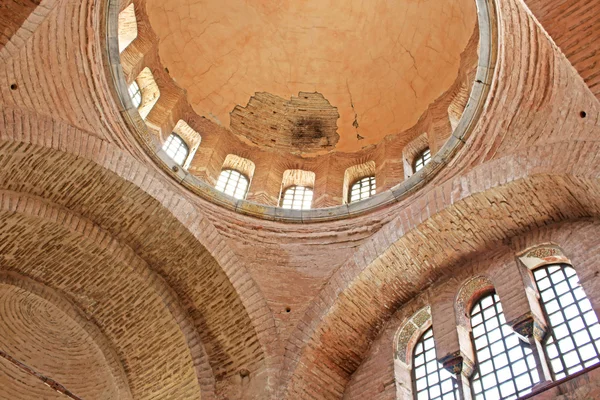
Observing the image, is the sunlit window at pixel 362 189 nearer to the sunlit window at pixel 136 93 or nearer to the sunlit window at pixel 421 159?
the sunlit window at pixel 421 159

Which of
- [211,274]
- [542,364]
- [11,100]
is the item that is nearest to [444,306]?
[542,364]

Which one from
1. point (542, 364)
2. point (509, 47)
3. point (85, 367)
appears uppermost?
point (509, 47)

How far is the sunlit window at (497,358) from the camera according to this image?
6.44 metres

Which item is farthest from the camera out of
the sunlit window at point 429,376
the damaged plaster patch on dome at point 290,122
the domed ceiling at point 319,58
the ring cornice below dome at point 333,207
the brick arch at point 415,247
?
the damaged plaster patch on dome at point 290,122

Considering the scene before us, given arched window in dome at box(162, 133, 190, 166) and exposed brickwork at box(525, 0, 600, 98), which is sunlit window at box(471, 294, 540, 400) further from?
arched window in dome at box(162, 133, 190, 166)

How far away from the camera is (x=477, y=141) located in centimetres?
808

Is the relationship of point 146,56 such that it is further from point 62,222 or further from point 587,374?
point 587,374

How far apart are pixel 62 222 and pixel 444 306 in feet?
15.5

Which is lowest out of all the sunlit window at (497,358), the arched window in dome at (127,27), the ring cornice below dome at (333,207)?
the sunlit window at (497,358)

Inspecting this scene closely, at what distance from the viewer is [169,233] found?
841 centimetres

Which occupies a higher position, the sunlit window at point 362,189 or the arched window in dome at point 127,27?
the arched window in dome at point 127,27

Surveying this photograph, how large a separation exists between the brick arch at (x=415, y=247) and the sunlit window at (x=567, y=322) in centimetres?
70

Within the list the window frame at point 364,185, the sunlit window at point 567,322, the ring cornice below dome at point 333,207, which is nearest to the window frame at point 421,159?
the window frame at point 364,185

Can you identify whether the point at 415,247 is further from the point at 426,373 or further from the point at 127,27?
the point at 127,27
